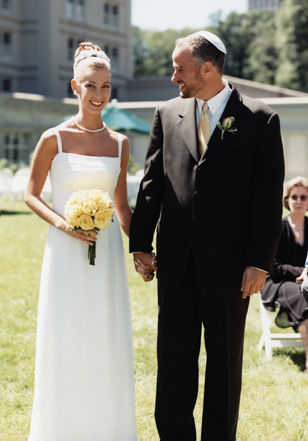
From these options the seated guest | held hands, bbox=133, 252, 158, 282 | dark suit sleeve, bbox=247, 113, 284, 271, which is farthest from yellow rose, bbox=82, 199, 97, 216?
the seated guest

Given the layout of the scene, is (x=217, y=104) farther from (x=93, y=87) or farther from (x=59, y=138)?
(x=59, y=138)

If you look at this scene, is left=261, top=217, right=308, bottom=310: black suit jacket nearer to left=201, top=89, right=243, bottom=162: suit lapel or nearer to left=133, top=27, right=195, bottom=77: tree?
left=201, top=89, right=243, bottom=162: suit lapel

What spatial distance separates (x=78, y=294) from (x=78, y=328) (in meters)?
0.22

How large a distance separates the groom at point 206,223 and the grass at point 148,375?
79cm

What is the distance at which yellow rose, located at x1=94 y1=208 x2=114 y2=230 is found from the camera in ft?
13.1

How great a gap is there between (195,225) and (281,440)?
6.08 ft

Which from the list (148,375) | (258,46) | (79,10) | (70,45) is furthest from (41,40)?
(148,375)

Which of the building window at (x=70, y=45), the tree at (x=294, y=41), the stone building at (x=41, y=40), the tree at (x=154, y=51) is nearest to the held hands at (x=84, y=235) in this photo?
the tree at (x=294, y=41)

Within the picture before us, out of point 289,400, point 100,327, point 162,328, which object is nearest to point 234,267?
point 162,328

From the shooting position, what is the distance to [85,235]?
13.5 ft

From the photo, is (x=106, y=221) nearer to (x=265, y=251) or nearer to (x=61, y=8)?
(x=265, y=251)

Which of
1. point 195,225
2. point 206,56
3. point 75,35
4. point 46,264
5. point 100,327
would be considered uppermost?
point 75,35

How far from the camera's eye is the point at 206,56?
3.80 meters

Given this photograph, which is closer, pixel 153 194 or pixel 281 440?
pixel 153 194
